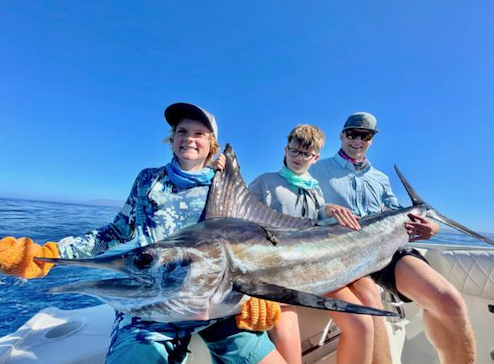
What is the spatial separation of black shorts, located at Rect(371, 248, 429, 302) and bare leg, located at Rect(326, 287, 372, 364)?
2.36 feet

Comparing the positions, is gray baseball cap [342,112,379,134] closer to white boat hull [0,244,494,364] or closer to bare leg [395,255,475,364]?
bare leg [395,255,475,364]

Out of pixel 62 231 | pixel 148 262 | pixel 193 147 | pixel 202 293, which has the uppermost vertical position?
pixel 193 147

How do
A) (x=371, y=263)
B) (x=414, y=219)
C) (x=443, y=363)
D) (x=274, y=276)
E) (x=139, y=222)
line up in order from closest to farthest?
(x=274, y=276) → (x=139, y=222) → (x=443, y=363) → (x=371, y=263) → (x=414, y=219)

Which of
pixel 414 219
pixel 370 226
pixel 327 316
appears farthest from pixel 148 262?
pixel 414 219

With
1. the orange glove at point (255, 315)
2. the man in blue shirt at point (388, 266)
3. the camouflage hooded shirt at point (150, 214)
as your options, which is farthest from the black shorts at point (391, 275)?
the camouflage hooded shirt at point (150, 214)

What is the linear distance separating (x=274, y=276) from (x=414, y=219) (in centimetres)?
186

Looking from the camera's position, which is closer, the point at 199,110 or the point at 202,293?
the point at 202,293

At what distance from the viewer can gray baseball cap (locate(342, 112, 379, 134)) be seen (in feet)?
9.34

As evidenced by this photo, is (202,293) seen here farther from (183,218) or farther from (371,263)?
(371,263)

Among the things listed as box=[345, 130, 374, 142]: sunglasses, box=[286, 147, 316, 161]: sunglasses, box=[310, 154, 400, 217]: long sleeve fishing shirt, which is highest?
box=[345, 130, 374, 142]: sunglasses

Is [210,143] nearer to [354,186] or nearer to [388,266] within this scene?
[354,186]

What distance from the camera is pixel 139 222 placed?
177cm

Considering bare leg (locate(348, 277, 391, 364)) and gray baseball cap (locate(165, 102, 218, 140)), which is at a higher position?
gray baseball cap (locate(165, 102, 218, 140))

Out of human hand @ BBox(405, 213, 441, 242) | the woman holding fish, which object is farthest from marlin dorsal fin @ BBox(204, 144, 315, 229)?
human hand @ BBox(405, 213, 441, 242)
